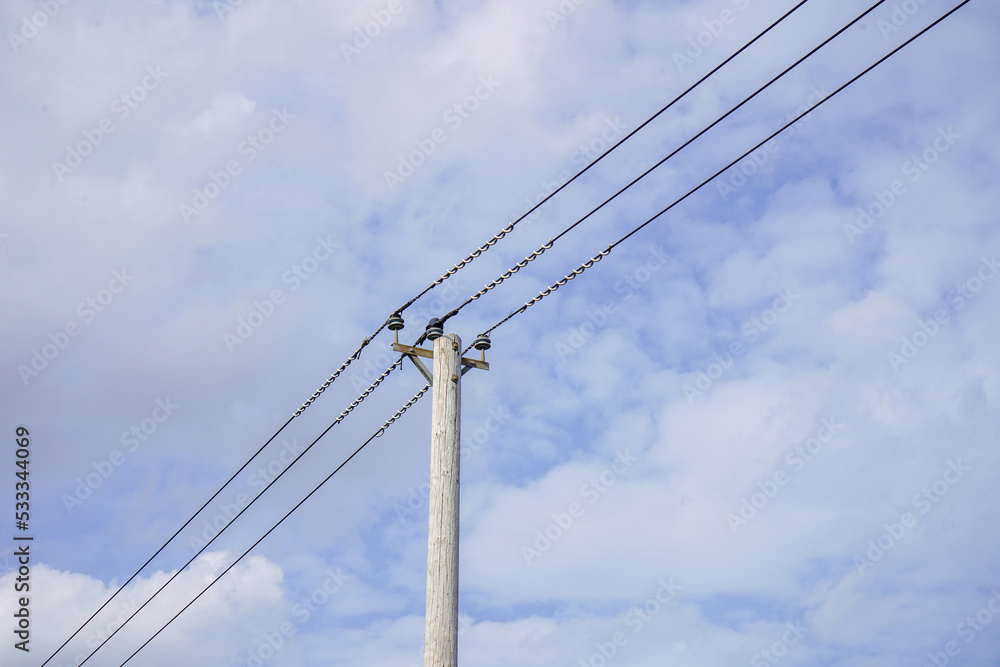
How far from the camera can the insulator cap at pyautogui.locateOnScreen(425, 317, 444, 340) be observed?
10.6 metres

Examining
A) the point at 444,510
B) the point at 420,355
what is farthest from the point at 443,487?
the point at 420,355

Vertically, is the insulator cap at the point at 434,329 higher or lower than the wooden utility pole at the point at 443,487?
higher

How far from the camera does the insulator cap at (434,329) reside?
1058 cm

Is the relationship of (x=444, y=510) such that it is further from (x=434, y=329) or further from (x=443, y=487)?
(x=434, y=329)

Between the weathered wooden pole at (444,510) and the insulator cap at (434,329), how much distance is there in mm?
174

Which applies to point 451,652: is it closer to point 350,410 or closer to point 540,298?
point 540,298

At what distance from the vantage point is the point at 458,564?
9.30 meters

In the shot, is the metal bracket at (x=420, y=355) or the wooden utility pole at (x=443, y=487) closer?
the wooden utility pole at (x=443, y=487)

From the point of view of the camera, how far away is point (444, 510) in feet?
31.0

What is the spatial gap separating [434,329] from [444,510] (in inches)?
77.6

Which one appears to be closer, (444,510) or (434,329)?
(444,510)

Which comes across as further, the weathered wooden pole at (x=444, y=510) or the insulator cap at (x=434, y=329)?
the insulator cap at (x=434, y=329)

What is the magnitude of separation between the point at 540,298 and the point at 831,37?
380 cm

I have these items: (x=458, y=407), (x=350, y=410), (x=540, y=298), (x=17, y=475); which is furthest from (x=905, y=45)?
(x=17, y=475)
